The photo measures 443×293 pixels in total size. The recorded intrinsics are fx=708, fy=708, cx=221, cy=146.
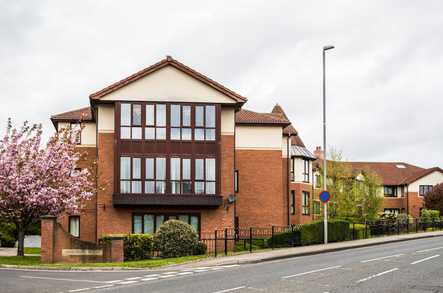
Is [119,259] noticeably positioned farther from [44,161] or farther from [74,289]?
[74,289]

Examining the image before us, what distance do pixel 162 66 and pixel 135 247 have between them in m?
12.8

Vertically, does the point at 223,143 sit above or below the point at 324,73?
below

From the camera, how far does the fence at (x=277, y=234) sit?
3522 cm

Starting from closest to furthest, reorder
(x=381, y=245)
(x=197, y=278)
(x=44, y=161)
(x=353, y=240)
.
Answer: (x=197, y=278)
(x=44, y=161)
(x=381, y=245)
(x=353, y=240)

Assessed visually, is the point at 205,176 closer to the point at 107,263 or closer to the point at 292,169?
the point at 107,263

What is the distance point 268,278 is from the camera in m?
19.3

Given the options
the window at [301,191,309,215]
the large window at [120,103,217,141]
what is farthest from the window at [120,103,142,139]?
the window at [301,191,309,215]

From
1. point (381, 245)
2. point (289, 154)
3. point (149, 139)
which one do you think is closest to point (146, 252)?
point (149, 139)

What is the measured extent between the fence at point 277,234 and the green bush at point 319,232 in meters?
0.21

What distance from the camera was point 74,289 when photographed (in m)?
17.6

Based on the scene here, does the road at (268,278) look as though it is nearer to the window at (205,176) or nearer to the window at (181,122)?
the window at (205,176)

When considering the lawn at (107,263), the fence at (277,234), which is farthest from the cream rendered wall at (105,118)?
the lawn at (107,263)

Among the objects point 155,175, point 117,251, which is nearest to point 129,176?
point 155,175

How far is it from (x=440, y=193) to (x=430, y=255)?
139 feet
